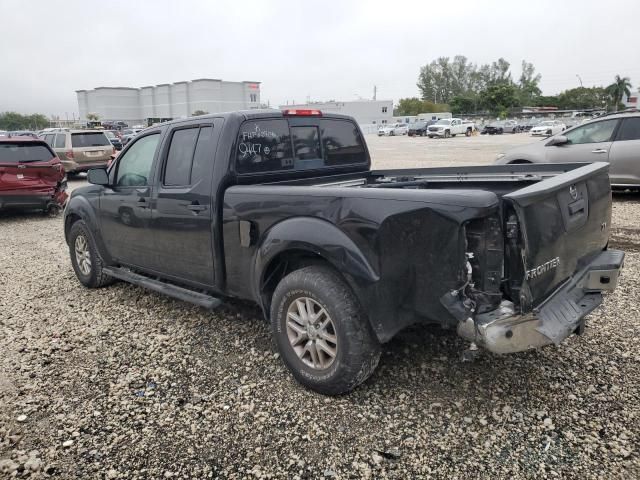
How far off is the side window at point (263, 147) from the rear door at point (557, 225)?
2108 mm

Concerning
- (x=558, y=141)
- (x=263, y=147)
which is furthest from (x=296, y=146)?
(x=558, y=141)

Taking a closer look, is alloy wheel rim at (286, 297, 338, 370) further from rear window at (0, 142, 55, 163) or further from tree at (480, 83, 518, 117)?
tree at (480, 83, 518, 117)

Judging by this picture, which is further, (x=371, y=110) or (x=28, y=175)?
(x=371, y=110)

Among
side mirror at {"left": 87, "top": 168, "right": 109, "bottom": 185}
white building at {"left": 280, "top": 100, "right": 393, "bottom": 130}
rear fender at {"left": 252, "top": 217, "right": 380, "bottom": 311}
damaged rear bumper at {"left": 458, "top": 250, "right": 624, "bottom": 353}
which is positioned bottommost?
damaged rear bumper at {"left": 458, "top": 250, "right": 624, "bottom": 353}

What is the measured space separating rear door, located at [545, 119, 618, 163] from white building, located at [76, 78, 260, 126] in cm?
9348

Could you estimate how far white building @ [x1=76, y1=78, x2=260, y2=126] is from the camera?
103m

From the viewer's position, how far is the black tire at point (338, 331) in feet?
10.0

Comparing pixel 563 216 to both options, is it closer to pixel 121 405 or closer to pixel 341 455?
pixel 341 455

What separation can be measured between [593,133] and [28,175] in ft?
36.6

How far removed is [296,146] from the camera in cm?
439

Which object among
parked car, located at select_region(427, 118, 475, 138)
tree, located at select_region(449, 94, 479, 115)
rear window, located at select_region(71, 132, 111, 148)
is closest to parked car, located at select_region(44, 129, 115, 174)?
rear window, located at select_region(71, 132, 111, 148)

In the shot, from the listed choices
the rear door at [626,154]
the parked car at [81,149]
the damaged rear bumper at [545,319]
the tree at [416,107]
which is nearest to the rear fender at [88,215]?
the damaged rear bumper at [545,319]

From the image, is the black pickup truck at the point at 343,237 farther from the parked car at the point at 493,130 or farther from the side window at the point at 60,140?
the parked car at the point at 493,130

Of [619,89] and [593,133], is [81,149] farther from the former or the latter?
[619,89]
